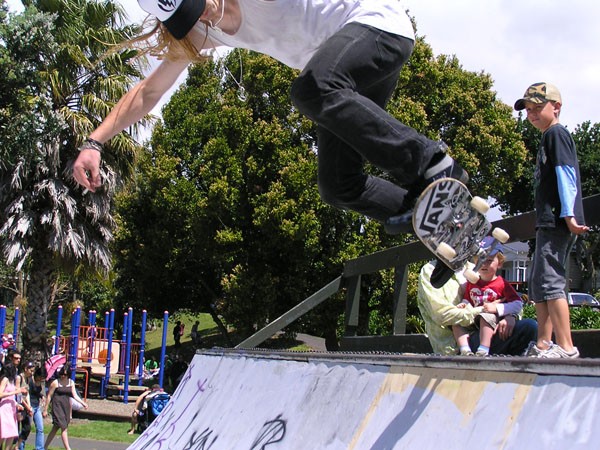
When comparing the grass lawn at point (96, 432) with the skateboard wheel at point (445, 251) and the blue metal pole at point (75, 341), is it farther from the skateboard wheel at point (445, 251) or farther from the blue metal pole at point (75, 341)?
the skateboard wheel at point (445, 251)

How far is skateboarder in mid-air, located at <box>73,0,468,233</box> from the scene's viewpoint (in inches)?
99.9

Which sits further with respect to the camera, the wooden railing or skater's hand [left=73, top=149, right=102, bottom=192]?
the wooden railing

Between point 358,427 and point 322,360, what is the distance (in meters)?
0.53

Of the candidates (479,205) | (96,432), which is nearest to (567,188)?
(479,205)

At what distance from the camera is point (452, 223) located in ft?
8.75

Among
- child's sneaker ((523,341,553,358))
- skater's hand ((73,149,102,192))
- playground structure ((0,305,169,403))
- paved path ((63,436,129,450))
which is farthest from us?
playground structure ((0,305,169,403))

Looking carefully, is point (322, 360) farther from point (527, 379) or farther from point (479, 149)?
point (479, 149)

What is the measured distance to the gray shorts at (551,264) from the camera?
3.62 m

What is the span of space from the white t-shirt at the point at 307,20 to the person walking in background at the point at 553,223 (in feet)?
4.67

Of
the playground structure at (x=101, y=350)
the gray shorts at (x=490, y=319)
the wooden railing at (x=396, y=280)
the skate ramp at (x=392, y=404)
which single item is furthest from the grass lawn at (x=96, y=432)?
the gray shorts at (x=490, y=319)

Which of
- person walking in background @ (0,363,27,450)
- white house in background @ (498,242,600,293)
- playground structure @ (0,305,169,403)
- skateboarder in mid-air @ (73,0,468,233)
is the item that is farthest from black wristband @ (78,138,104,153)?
white house in background @ (498,242,600,293)

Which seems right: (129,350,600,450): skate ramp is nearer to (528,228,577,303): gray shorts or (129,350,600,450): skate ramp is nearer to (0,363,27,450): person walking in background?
(528,228,577,303): gray shorts

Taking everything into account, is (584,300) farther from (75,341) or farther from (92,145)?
(92,145)

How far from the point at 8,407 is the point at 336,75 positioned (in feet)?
31.7
